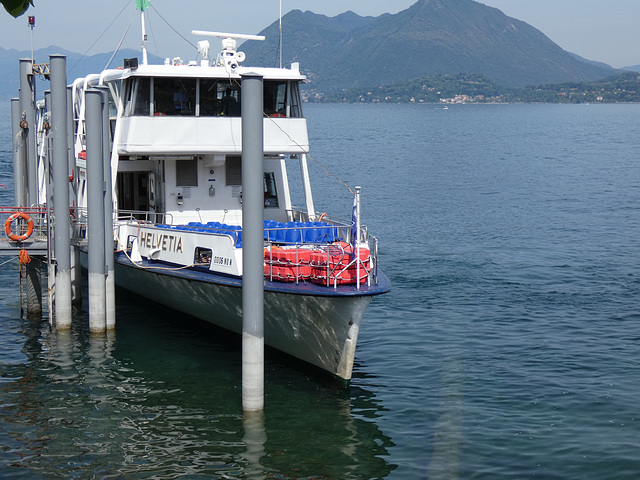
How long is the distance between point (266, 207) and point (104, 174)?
15.4ft

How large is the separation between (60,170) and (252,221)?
6724 mm

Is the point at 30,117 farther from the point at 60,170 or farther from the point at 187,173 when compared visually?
the point at 60,170

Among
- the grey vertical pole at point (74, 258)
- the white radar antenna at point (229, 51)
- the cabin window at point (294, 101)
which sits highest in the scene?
the white radar antenna at point (229, 51)

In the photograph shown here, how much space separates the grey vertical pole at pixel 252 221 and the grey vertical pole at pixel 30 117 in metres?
12.0

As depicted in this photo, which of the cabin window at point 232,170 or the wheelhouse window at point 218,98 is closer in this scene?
the wheelhouse window at point 218,98

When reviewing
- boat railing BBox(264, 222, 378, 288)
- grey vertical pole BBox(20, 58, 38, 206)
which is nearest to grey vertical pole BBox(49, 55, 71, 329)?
boat railing BBox(264, 222, 378, 288)

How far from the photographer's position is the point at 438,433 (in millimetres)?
13633

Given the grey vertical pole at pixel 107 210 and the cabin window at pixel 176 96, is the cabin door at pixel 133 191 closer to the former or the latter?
the cabin window at pixel 176 96

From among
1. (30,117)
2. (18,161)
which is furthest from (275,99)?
(18,161)

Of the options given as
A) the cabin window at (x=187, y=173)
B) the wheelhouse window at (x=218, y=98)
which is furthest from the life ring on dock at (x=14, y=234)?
the wheelhouse window at (x=218, y=98)

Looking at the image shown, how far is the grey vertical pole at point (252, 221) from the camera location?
1242 centimetres

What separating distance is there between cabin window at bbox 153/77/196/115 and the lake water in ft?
16.9

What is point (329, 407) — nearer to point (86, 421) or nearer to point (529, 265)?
point (86, 421)

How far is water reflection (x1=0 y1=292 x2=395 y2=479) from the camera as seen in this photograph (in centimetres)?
1242
